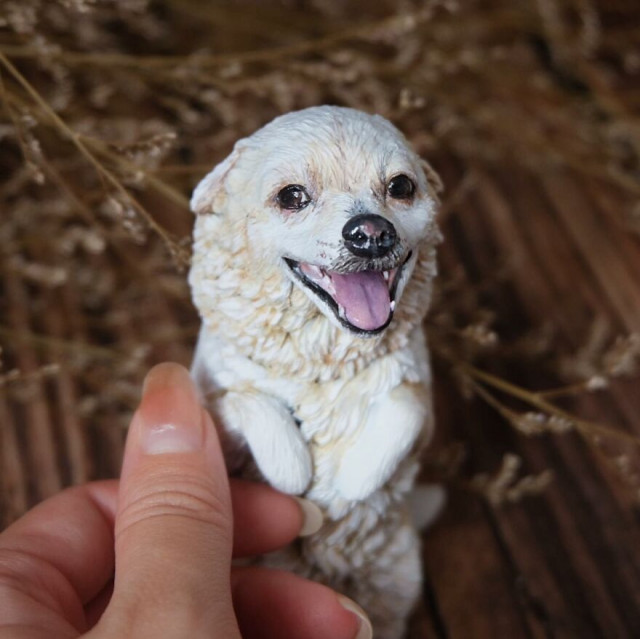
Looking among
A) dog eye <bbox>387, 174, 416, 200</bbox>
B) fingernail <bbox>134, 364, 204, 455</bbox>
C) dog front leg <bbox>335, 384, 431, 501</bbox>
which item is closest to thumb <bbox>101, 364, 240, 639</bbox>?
fingernail <bbox>134, 364, 204, 455</bbox>

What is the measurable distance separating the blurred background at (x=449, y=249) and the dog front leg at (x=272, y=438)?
0.52ft

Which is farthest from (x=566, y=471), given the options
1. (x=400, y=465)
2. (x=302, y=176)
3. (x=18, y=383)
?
(x=18, y=383)

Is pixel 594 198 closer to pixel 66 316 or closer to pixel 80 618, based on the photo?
pixel 66 316

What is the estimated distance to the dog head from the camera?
0.59 meters

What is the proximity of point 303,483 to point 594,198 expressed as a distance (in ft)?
2.76

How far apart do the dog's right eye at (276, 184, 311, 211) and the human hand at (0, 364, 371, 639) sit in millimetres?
167

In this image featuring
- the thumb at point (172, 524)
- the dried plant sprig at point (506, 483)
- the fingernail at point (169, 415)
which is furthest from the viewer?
the dried plant sprig at point (506, 483)

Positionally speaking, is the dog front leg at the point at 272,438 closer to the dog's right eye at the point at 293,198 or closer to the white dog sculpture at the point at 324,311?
the white dog sculpture at the point at 324,311

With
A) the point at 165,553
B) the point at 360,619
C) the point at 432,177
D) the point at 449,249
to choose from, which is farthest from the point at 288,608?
the point at 449,249

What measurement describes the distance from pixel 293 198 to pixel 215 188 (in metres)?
0.08

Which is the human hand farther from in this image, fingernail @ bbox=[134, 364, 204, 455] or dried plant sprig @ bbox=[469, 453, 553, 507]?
dried plant sprig @ bbox=[469, 453, 553, 507]

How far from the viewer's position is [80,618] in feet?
2.10

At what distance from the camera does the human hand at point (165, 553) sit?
1.76 ft

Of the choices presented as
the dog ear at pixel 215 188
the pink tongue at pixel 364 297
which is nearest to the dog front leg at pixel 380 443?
the pink tongue at pixel 364 297
